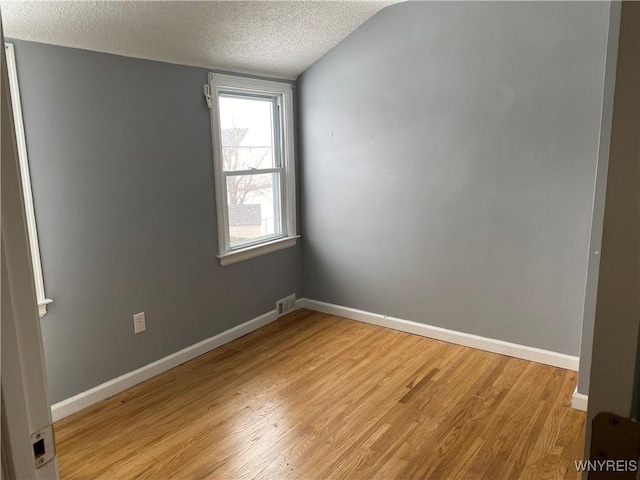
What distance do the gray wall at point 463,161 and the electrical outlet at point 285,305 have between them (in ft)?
→ 1.49

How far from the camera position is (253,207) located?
146 inches

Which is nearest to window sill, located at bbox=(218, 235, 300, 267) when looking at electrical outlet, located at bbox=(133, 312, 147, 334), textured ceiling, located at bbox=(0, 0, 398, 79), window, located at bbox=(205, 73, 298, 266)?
window, located at bbox=(205, 73, 298, 266)

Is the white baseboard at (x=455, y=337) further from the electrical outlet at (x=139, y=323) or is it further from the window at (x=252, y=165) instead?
the electrical outlet at (x=139, y=323)

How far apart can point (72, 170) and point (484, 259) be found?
2591 millimetres

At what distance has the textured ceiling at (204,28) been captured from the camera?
218 cm

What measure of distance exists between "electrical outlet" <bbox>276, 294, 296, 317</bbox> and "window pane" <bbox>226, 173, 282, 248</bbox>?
567mm

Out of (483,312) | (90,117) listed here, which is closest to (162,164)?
(90,117)

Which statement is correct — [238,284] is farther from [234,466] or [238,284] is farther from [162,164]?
[234,466]

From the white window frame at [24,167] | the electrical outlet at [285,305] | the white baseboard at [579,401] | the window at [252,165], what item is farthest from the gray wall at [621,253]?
the electrical outlet at [285,305]

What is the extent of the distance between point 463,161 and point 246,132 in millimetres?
1608

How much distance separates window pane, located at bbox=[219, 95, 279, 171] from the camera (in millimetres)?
3383

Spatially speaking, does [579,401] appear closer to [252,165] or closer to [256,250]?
[256,250]

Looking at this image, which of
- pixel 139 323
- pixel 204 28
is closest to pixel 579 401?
pixel 139 323

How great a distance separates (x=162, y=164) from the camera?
9.52 ft
